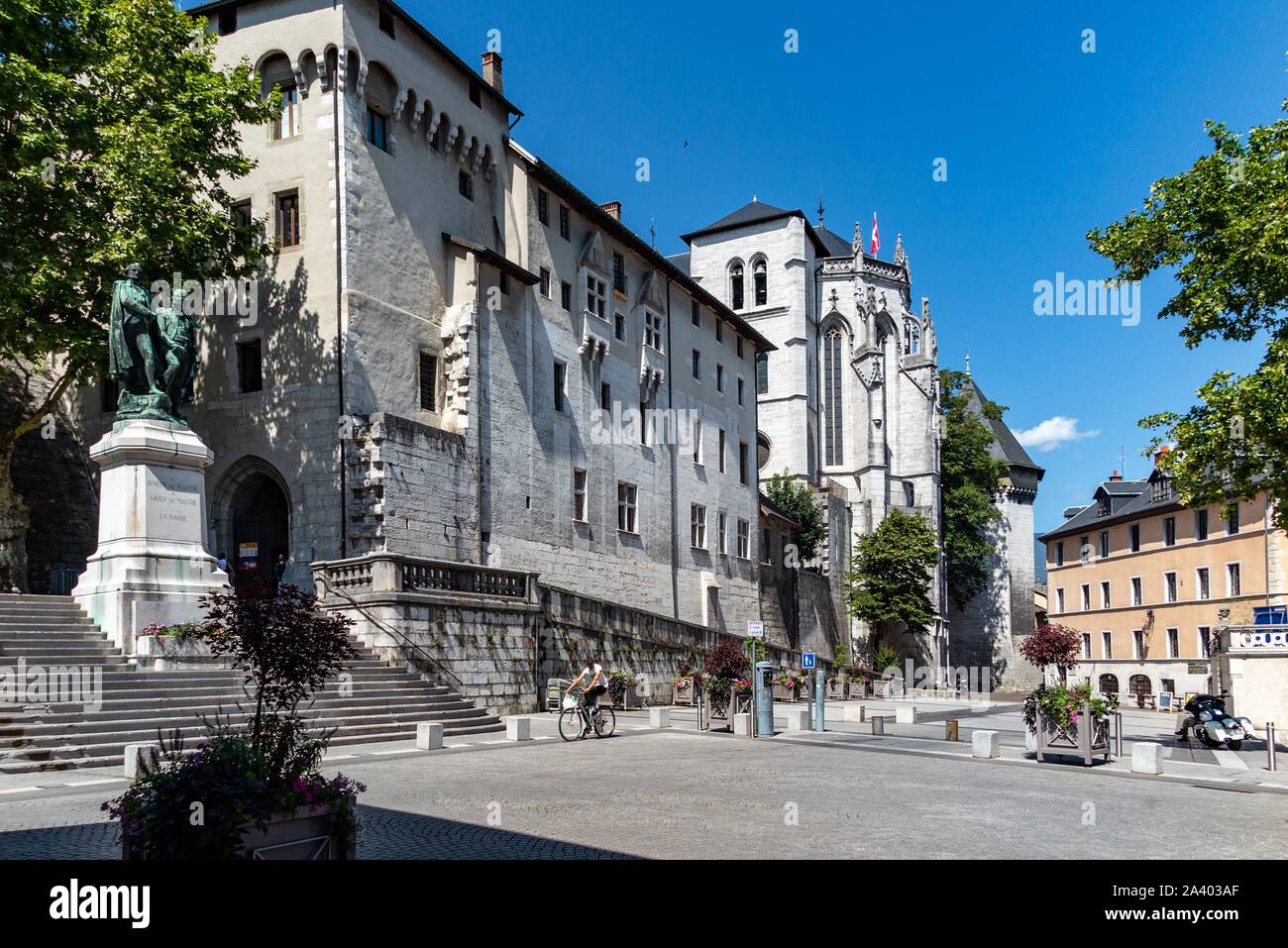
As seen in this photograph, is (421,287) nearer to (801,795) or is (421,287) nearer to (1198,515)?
(801,795)

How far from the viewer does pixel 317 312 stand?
96.3ft

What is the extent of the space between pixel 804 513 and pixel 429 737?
44.9 meters

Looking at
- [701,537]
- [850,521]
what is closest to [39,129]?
[701,537]

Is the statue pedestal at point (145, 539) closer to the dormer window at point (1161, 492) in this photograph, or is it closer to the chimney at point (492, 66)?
the chimney at point (492, 66)

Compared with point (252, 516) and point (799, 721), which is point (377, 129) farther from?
point (799, 721)

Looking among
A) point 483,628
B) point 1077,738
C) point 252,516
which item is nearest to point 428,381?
point 252,516

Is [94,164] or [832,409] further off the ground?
[832,409]

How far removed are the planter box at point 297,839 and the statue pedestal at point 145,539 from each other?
48.6 ft

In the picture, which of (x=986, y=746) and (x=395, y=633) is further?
(x=395, y=633)

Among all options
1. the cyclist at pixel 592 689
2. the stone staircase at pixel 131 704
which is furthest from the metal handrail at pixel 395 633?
the cyclist at pixel 592 689

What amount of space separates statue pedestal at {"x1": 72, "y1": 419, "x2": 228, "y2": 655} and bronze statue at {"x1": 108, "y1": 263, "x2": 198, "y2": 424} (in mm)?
471

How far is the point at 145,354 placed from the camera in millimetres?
22156

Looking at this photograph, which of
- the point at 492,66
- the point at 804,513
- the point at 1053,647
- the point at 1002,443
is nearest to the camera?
the point at 1053,647
